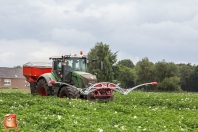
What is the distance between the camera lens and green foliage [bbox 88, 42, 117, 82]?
203ft

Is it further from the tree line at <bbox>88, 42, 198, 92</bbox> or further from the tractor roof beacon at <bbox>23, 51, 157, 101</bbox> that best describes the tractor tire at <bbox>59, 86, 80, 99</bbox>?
the tree line at <bbox>88, 42, 198, 92</bbox>

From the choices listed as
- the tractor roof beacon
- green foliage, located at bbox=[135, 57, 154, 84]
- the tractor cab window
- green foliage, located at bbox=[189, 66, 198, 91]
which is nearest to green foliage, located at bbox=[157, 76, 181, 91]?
green foliage, located at bbox=[135, 57, 154, 84]

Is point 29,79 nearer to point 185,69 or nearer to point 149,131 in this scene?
point 149,131

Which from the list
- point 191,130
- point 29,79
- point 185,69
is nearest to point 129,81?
point 185,69

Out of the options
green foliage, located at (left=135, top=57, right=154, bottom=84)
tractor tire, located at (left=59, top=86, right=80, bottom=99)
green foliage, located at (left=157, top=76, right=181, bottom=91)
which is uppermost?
green foliage, located at (left=135, top=57, right=154, bottom=84)

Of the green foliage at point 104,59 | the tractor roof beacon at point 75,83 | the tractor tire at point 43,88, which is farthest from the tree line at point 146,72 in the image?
the tractor roof beacon at point 75,83

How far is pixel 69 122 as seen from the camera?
871 centimetres

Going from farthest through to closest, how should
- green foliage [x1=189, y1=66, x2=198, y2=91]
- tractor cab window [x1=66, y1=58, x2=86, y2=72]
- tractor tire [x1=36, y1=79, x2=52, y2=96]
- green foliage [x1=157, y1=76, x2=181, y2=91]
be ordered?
green foliage [x1=189, y1=66, x2=198, y2=91]
green foliage [x1=157, y1=76, x2=181, y2=91]
tractor tire [x1=36, y1=79, x2=52, y2=96]
tractor cab window [x1=66, y1=58, x2=86, y2=72]

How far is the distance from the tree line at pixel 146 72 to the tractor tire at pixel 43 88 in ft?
104

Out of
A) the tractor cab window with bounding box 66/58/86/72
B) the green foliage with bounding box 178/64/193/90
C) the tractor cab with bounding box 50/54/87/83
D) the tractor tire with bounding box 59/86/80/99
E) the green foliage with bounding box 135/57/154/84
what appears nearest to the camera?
the tractor tire with bounding box 59/86/80/99

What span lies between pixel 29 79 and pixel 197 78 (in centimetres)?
6875

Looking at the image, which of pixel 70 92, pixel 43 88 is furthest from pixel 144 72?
pixel 70 92

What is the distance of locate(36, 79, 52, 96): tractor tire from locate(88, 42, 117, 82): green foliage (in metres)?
38.7

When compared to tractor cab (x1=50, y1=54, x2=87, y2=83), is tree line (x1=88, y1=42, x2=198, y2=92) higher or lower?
higher
